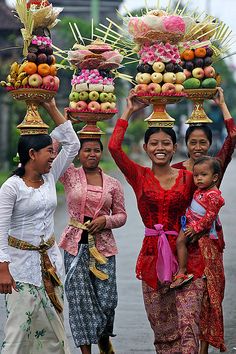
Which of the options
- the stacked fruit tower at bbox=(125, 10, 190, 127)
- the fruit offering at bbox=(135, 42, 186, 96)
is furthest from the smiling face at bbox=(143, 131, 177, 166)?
the fruit offering at bbox=(135, 42, 186, 96)

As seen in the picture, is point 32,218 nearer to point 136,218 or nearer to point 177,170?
point 177,170

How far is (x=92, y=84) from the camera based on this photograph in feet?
27.9

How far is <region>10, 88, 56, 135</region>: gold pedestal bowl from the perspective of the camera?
777 centimetres

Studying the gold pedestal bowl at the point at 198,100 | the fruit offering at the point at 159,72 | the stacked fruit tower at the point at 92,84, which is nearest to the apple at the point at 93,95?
the stacked fruit tower at the point at 92,84

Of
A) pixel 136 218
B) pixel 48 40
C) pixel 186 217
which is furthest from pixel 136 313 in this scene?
pixel 136 218

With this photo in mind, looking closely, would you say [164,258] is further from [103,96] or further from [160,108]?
[103,96]

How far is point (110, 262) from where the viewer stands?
8.59 m

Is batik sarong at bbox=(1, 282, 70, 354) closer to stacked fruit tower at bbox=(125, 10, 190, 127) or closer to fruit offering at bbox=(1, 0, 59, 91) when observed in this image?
fruit offering at bbox=(1, 0, 59, 91)

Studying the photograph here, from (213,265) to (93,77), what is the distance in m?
1.71

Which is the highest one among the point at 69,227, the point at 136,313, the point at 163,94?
the point at 163,94

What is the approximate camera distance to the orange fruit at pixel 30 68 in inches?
310

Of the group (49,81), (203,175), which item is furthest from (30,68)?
(203,175)

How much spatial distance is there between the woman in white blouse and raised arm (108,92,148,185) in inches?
26.1

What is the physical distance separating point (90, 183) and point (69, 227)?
0.38m
